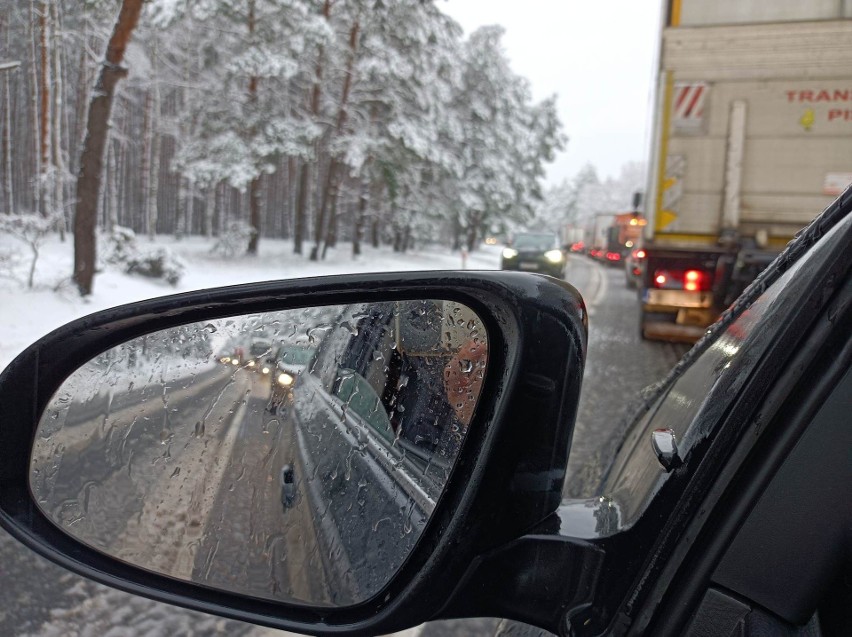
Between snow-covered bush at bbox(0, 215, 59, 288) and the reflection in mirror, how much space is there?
11.7 metres

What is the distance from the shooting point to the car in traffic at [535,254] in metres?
22.3

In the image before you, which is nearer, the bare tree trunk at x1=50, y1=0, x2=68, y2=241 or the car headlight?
the bare tree trunk at x1=50, y1=0, x2=68, y2=241

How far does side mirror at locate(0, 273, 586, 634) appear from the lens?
0.95 meters

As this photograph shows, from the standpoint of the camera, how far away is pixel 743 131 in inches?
278

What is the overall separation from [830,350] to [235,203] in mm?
47145

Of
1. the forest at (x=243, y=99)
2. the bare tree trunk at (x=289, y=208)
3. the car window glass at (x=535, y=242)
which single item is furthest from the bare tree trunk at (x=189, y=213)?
the car window glass at (x=535, y=242)

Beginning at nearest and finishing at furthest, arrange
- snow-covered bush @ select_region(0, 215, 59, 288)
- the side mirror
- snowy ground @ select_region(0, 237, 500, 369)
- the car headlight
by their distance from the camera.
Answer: the side mirror
snowy ground @ select_region(0, 237, 500, 369)
snow-covered bush @ select_region(0, 215, 59, 288)
the car headlight

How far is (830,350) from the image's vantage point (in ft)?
2.56

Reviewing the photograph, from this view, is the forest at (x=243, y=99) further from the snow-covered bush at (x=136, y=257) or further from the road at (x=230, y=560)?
the road at (x=230, y=560)

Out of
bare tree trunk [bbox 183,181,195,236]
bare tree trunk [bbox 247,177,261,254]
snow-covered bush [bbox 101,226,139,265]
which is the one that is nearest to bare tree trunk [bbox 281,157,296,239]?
bare tree trunk [bbox 183,181,195,236]

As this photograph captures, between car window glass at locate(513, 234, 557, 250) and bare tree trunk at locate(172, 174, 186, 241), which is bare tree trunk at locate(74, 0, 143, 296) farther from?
bare tree trunk at locate(172, 174, 186, 241)

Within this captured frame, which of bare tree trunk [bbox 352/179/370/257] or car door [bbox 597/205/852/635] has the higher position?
bare tree trunk [bbox 352/179/370/257]

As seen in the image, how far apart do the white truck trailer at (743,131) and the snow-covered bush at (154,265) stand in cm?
1182

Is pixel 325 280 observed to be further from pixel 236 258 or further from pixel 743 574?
pixel 236 258
